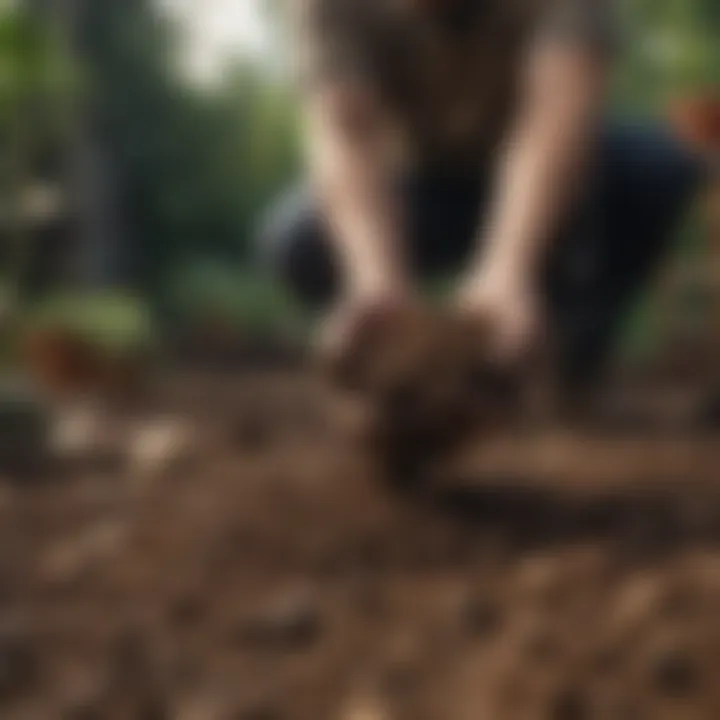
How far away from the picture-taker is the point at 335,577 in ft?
1.85

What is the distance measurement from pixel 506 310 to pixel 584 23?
15 centimetres

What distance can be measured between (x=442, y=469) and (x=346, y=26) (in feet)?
0.73

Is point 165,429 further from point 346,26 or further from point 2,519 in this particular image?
point 346,26

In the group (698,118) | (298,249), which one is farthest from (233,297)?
(698,118)

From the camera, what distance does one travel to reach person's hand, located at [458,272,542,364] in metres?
0.56

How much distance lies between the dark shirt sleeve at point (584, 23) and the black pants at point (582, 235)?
0.04 meters

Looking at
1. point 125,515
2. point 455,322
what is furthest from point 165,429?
point 455,322

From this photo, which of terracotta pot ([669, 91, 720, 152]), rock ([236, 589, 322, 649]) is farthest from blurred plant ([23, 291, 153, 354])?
terracotta pot ([669, 91, 720, 152])

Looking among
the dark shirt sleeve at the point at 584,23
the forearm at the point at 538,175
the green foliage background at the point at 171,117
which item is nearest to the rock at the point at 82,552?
the green foliage background at the point at 171,117

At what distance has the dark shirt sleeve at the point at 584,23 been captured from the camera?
1.88 feet

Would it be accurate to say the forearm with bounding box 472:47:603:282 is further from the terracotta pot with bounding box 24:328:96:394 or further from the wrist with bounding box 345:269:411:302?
the terracotta pot with bounding box 24:328:96:394

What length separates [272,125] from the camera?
571mm

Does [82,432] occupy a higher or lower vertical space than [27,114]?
lower

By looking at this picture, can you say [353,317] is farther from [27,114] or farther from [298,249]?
[27,114]
